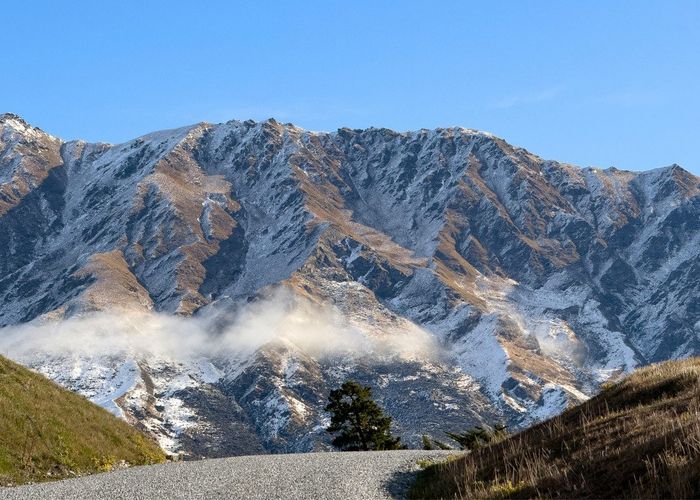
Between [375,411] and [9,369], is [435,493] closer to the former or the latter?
[9,369]

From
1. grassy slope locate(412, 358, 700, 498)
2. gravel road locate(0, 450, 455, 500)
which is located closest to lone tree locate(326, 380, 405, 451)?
gravel road locate(0, 450, 455, 500)

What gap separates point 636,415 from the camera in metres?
22.5

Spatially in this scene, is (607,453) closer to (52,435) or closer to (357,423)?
(52,435)

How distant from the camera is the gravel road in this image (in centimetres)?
2462

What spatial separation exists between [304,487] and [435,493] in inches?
177

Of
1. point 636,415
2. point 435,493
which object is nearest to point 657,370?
point 636,415

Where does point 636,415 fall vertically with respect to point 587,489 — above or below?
above

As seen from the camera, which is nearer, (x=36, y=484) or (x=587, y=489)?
(x=587, y=489)

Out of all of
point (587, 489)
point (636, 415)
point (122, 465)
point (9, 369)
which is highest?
point (9, 369)

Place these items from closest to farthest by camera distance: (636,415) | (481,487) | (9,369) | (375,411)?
1. (481,487)
2. (636,415)
3. (9,369)
4. (375,411)

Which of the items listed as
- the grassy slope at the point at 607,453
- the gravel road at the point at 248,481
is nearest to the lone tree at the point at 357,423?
the gravel road at the point at 248,481

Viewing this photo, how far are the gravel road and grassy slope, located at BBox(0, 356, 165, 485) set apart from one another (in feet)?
9.15

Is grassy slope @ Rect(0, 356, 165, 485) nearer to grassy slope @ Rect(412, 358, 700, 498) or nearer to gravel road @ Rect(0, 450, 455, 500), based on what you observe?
gravel road @ Rect(0, 450, 455, 500)

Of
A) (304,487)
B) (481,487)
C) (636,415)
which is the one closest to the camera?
(481,487)
